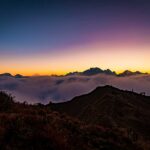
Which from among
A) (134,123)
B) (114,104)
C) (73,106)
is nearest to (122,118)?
(134,123)

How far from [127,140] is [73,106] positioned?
76.9 meters

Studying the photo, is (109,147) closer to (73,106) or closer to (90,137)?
(90,137)

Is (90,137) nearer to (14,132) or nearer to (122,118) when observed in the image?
(14,132)

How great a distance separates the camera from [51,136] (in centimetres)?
1112

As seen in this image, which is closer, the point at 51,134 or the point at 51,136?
the point at 51,136

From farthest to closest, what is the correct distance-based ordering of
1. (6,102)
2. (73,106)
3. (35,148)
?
(73,106)
(6,102)
(35,148)

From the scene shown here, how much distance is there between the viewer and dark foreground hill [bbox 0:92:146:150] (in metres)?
10.8

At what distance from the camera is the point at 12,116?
13.6 m

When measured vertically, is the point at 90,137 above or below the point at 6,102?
below

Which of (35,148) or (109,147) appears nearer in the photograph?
(35,148)

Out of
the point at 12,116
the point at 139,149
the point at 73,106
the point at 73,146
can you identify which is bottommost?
the point at 73,106

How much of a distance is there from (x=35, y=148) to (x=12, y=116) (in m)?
3.41

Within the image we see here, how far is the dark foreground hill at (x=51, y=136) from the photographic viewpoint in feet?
35.5

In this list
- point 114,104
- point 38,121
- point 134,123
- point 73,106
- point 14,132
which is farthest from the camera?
point 73,106
